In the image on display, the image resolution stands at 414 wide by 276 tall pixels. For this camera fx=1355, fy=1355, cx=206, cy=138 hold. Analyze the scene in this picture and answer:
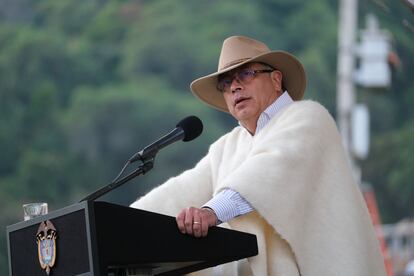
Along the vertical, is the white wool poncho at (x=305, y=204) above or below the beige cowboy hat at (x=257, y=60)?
below

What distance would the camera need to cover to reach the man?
3824mm

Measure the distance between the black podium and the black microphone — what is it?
0.27 metres

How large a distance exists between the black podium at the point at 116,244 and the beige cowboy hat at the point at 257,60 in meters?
0.71

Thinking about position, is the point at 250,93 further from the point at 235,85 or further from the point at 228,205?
the point at 228,205

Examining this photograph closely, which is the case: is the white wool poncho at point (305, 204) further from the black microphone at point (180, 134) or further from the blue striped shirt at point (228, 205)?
the black microphone at point (180, 134)

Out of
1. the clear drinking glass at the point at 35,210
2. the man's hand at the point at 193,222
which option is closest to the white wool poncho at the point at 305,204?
the man's hand at the point at 193,222

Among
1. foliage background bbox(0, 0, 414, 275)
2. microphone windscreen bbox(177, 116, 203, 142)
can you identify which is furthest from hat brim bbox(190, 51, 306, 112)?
foliage background bbox(0, 0, 414, 275)

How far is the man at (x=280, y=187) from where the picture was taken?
3824 mm

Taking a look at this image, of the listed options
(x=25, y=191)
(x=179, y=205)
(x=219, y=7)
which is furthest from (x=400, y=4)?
(x=219, y=7)

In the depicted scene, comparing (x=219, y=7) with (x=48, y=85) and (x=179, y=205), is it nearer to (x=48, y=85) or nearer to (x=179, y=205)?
(x=48, y=85)

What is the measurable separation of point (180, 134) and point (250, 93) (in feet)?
1.55

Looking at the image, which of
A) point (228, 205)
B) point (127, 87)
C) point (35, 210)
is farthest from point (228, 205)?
point (127, 87)

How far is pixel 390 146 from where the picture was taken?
52.1 m

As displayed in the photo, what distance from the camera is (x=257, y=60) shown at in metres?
4.21
